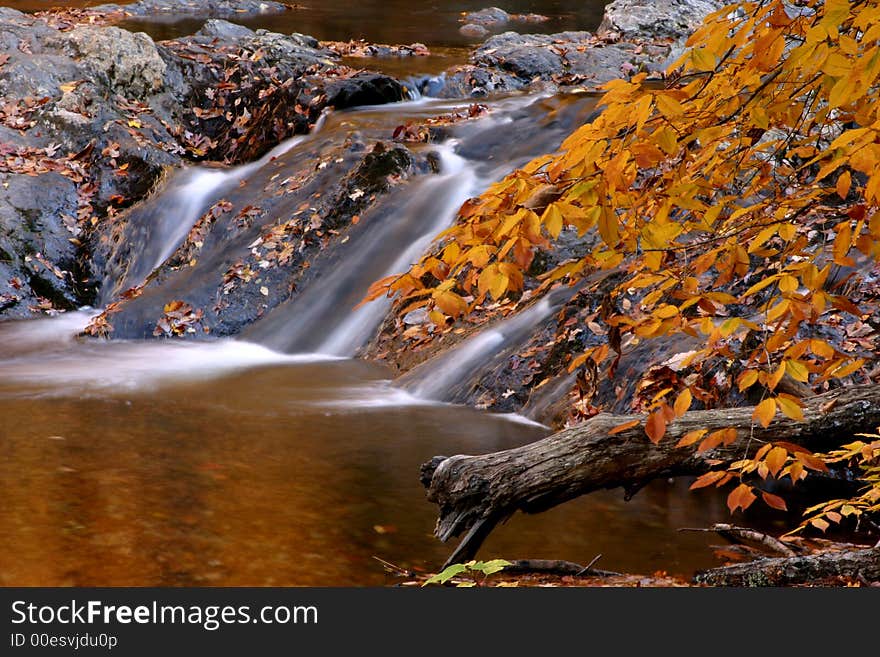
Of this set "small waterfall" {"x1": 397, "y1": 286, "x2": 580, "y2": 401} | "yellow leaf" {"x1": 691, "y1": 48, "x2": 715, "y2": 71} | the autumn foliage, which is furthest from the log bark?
"small waterfall" {"x1": 397, "y1": 286, "x2": 580, "y2": 401}

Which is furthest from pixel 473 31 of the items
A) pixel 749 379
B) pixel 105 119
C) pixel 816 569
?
pixel 749 379

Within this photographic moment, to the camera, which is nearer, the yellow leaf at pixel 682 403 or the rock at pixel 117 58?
the yellow leaf at pixel 682 403

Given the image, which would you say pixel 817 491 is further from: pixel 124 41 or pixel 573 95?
pixel 124 41

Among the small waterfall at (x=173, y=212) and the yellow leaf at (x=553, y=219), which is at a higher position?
the yellow leaf at (x=553, y=219)

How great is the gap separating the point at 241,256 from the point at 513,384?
398 centimetres

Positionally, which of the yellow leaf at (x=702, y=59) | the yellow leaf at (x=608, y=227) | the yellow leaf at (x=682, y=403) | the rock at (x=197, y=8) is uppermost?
the rock at (x=197, y=8)

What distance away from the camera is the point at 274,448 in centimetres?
621

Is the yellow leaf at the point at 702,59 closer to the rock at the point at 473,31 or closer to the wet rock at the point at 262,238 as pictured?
the wet rock at the point at 262,238

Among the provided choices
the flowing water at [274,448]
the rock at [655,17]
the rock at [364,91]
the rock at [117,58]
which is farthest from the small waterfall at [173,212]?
the rock at [655,17]

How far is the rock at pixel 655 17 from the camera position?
58.5 feet

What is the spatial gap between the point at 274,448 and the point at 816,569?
11.8ft

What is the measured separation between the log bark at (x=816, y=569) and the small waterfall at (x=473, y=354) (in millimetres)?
4148

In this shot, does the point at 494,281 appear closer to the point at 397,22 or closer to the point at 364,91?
the point at 364,91

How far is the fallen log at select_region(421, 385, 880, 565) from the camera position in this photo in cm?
385
